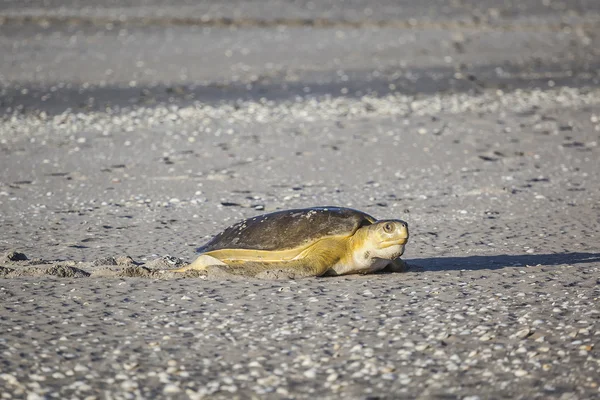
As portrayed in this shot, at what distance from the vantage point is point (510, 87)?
15.1m

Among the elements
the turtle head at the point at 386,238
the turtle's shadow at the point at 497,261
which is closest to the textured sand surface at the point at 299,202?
the turtle's shadow at the point at 497,261

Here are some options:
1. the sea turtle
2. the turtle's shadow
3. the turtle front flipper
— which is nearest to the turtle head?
the sea turtle

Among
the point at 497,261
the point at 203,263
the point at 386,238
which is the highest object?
the point at 386,238

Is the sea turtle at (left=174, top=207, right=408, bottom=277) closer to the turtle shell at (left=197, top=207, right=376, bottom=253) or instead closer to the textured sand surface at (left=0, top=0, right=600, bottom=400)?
the turtle shell at (left=197, top=207, right=376, bottom=253)

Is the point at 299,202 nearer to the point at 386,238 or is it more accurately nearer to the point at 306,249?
the point at 306,249

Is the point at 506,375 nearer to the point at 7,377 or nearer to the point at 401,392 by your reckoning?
the point at 401,392

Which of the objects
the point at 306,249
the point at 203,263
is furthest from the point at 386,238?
the point at 203,263

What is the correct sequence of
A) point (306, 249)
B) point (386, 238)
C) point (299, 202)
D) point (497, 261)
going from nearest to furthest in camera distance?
point (386, 238) < point (306, 249) < point (497, 261) < point (299, 202)

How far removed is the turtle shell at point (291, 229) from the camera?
250 inches

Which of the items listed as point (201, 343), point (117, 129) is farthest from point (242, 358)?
point (117, 129)

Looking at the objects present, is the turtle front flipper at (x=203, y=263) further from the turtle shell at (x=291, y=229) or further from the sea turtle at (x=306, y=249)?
the turtle shell at (x=291, y=229)

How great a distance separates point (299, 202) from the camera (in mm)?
8977

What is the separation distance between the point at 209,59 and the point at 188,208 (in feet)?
31.8

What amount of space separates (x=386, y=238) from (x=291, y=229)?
2.25 ft
